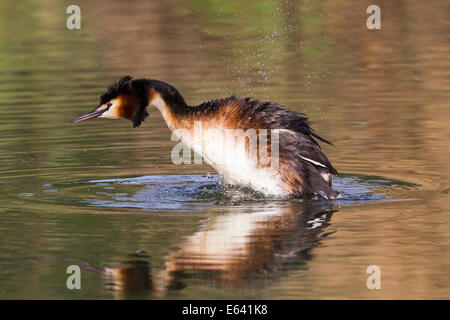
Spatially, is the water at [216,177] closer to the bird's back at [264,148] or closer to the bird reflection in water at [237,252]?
the bird reflection in water at [237,252]

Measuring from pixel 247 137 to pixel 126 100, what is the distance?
1.38 metres

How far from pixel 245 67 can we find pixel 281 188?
998 cm

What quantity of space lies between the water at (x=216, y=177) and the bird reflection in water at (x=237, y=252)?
0.02 metres

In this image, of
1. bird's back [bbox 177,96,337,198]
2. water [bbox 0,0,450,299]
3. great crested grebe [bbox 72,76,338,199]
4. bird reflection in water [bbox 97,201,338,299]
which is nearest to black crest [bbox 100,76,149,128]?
great crested grebe [bbox 72,76,338,199]

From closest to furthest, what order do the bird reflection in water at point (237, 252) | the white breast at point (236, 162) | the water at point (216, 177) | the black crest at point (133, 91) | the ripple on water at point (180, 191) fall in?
1. the bird reflection in water at point (237, 252)
2. the water at point (216, 177)
3. the white breast at point (236, 162)
4. the ripple on water at point (180, 191)
5. the black crest at point (133, 91)

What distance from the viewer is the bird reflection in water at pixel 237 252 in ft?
25.0

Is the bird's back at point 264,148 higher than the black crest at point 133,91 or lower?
lower

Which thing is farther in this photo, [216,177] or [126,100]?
[216,177]

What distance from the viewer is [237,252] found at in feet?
27.3

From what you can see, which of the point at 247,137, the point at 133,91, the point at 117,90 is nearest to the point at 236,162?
the point at 247,137

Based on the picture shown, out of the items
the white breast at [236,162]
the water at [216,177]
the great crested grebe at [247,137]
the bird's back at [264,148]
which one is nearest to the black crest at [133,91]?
the great crested grebe at [247,137]

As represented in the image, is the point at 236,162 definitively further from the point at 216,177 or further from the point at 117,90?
the point at 216,177

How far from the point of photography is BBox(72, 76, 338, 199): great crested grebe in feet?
32.4

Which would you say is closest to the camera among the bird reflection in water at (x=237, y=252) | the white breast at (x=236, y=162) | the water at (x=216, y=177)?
the bird reflection in water at (x=237, y=252)
